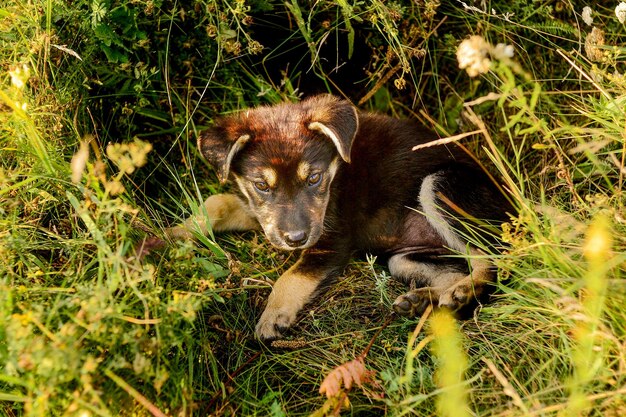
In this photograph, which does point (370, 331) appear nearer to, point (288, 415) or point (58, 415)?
point (288, 415)

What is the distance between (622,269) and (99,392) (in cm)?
213

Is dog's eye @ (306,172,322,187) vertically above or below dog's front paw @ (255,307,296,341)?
above

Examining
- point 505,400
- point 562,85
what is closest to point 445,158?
point 562,85

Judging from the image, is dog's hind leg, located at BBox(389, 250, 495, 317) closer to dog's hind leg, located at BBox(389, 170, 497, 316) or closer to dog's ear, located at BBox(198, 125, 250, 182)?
dog's hind leg, located at BBox(389, 170, 497, 316)

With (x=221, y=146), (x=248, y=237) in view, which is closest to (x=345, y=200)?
(x=248, y=237)

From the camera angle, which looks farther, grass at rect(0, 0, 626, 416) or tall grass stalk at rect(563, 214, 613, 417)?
grass at rect(0, 0, 626, 416)

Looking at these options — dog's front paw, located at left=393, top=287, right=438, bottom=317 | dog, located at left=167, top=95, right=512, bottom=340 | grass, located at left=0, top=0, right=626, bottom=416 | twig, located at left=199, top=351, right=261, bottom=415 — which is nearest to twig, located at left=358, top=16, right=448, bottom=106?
grass, located at left=0, top=0, right=626, bottom=416

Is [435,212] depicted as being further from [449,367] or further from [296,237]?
[449,367]

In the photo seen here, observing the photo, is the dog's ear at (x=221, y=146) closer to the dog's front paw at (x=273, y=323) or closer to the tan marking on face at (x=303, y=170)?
the tan marking on face at (x=303, y=170)

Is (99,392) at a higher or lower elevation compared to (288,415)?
higher

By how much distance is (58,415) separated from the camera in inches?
92.9

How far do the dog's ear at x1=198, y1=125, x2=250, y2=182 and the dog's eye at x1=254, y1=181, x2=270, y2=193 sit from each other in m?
0.20

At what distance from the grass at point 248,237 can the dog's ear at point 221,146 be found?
1.24 feet

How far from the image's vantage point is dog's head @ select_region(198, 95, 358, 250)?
347 cm
